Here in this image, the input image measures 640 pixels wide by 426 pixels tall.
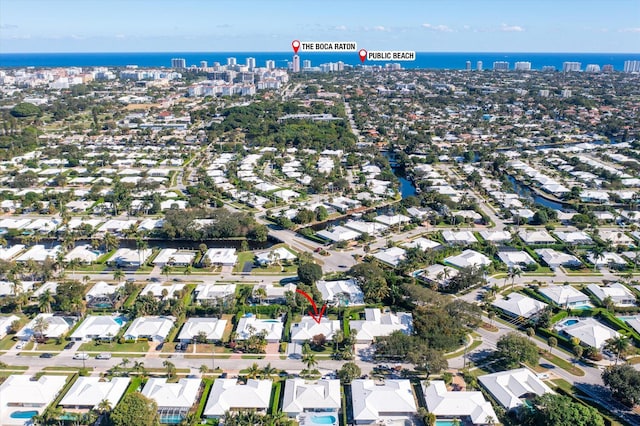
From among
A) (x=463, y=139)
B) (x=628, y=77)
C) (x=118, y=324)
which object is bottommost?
(x=118, y=324)

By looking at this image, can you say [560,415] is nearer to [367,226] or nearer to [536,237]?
[536,237]

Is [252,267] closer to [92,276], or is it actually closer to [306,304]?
[306,304]

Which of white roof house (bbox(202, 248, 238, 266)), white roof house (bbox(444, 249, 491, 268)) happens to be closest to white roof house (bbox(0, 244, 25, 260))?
white roof house (bbox(202, 248, 238, 266))

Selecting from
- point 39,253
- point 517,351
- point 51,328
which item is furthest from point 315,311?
point 39,253

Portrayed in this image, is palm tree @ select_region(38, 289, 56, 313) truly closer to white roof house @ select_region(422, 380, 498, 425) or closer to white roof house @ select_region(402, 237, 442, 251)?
white roof house @ select_region(422, 380, 498, 425)

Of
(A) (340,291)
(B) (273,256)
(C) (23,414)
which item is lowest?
(C) (23,414)

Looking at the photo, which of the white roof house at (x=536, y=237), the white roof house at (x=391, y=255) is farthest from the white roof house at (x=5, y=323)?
the white roof house at (x=536, y=237)

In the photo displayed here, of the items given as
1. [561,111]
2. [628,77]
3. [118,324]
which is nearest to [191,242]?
[118,324]
